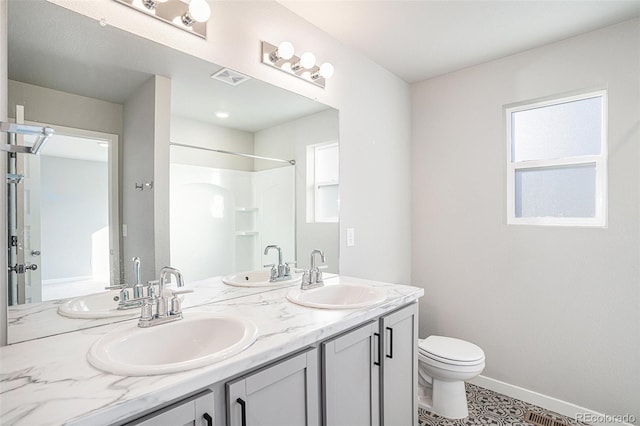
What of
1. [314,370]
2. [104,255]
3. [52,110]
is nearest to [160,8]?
[52,110]

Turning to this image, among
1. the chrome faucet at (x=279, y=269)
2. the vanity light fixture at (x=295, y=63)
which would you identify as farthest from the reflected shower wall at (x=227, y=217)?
the vanity light fixture at (x=295, y=63)

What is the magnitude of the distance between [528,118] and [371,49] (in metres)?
1.22

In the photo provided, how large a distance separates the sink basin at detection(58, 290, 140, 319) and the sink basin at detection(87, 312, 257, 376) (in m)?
0.09

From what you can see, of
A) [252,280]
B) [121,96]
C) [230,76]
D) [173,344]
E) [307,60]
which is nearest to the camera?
[173,344]

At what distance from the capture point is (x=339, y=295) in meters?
1.80

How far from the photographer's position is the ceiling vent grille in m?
1.96

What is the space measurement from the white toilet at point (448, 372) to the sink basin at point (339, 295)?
69 centimetres

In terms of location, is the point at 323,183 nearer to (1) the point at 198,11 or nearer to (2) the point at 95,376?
(1) the point at 198,11

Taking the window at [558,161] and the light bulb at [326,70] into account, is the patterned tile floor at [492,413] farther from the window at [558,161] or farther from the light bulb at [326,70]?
the light bulb at [326,70]

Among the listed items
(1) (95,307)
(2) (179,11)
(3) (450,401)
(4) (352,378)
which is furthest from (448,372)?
(2) (179,11)

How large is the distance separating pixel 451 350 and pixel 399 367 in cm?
63

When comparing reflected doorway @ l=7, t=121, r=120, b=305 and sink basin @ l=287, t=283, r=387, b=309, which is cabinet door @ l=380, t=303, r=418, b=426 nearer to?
sink basin @ l=287, t=283, r=387, b=309

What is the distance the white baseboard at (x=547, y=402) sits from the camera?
76.5 inches

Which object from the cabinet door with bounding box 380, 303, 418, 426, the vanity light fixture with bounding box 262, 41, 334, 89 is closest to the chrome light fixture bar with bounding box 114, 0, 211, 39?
the vanity light fixture with bounding box 262, 41, 334, 89
